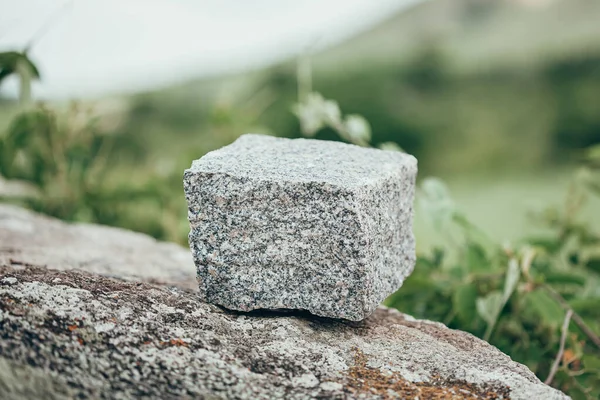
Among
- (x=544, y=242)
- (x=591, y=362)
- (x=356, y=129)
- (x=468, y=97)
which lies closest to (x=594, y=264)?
(x=544, y=242)

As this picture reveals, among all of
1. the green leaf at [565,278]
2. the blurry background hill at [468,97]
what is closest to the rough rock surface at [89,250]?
the green leaf at [565,278]

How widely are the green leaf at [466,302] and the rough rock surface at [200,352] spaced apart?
45 centimetres

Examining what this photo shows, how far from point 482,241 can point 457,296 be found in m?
0.22

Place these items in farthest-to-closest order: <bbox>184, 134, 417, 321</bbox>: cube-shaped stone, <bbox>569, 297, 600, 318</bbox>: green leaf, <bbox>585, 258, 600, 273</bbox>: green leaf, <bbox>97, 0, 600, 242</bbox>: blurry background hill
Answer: <bbox>97, 0, 600, 242</bbox>: blurry background hill → <bbox>585, 258, 600, 273</bbox>: green leaf → <bbox>569, 297, 600, 318</bbox>: green leaf → <bbox>184, 134, 417, 321</bbox>: cube-shaped stone

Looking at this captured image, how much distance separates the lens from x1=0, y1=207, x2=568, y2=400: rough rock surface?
1.26m

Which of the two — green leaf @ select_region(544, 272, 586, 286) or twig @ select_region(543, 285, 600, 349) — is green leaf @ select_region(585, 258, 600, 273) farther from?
twig @ select_region(543, 285, 600, 349)

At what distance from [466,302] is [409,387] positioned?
836mm

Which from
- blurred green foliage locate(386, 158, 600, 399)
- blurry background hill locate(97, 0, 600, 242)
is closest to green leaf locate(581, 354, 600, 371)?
blurred green foliage locate(386, 158, 600, 399)

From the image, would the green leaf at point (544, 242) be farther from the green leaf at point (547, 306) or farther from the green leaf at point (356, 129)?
the green leaf at point (356, 129)

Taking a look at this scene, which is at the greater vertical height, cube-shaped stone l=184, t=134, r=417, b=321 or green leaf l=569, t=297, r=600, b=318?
cube-shaped stone l=184, t=134, r=417, b=321

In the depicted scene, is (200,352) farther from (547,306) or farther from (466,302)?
(547,306)

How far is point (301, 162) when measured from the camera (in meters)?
1.60

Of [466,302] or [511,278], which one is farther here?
[466,302]

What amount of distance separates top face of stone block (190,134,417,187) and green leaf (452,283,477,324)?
584 mm
